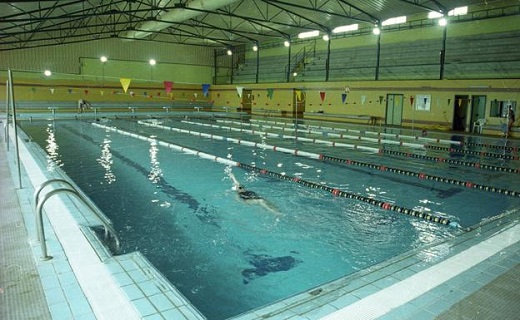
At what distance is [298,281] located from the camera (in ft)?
11.7

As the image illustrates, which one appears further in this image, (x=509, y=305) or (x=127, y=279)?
(x=127, y=279)

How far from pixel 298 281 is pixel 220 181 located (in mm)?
4177

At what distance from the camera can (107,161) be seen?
945 centimetres

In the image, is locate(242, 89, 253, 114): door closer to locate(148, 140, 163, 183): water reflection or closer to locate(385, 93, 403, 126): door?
locate(385, 93, 403, 126): door

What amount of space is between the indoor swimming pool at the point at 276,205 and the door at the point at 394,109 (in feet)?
26.8

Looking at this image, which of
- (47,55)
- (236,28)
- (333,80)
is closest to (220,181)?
(333,80)

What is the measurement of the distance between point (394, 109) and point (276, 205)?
54.6ft

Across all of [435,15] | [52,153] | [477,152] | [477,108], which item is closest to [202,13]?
[435,15]

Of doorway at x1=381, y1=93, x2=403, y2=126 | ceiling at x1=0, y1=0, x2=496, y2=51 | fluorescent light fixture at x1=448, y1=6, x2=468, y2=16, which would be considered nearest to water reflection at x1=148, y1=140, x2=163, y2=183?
ceiling at x1=0, y1=0, x2=496, y2=51

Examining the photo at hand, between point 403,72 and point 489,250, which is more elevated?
point 403,72

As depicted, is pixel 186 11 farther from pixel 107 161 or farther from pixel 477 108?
pixel 477 108

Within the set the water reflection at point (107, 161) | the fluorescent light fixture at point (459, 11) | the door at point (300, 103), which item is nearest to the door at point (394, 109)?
the fluorescent light fixture at point (459, 11)

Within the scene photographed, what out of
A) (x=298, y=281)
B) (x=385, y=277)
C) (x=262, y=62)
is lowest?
(x=298, y=281)

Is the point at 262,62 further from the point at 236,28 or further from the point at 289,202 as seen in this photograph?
the point at 289,202
